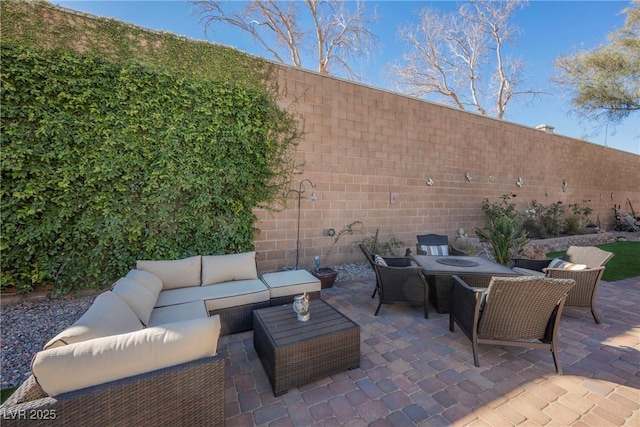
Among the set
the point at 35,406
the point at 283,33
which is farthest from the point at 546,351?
the point at 283,33

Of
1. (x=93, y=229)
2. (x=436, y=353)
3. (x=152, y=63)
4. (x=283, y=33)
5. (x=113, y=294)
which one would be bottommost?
(x=436, y=353)

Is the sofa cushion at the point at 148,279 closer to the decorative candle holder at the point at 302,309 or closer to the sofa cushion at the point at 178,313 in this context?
the sofa cushion at the point at 178,313

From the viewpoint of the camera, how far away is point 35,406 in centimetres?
129

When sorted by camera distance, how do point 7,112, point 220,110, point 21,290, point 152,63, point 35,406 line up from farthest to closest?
point 220,110 → point 152,63 → point 21,290 → point 7,112 → point 35,406

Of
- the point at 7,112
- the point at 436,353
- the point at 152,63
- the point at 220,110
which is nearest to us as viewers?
the point at 436,353

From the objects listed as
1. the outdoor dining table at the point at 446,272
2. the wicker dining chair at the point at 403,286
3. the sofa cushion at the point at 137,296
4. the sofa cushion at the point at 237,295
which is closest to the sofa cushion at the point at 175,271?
the sofa cushion at the point at 237,295

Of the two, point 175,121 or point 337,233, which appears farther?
point 337,233

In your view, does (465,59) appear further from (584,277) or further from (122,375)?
(122,375)

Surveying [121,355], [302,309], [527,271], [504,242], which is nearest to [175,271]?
[302,309]

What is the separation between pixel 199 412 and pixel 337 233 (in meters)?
4.54

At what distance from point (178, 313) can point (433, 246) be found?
451 cm

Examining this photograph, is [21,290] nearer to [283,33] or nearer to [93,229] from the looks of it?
[93,229]

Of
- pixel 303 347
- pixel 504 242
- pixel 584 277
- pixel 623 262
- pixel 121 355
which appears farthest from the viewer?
pixel 623 262

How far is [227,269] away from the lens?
372 centimetres
